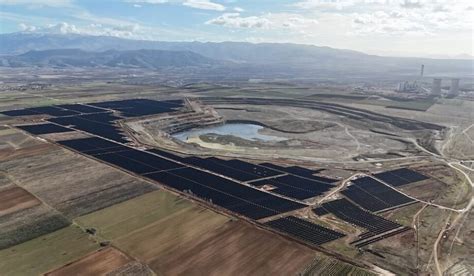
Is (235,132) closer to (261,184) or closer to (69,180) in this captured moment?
(261,184)

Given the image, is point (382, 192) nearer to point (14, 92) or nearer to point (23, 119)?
point (23, 119)

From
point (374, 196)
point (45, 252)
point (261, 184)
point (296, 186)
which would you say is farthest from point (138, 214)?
point (374, 196)

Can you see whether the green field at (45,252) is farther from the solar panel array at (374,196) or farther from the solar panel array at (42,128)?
the solar panel array at (42,128)

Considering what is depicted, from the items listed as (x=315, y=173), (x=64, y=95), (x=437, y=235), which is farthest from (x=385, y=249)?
(x=64, y=95)

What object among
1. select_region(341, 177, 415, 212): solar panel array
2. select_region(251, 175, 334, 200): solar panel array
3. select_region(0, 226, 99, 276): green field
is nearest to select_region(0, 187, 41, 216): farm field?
select_region(0, 226, 99, 276): green field

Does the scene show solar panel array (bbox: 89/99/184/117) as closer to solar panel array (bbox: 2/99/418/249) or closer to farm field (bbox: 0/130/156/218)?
solar panel array (bbox: 2/99/418/249)

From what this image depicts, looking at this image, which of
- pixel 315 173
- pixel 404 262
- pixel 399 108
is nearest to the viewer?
pixel 404 262
